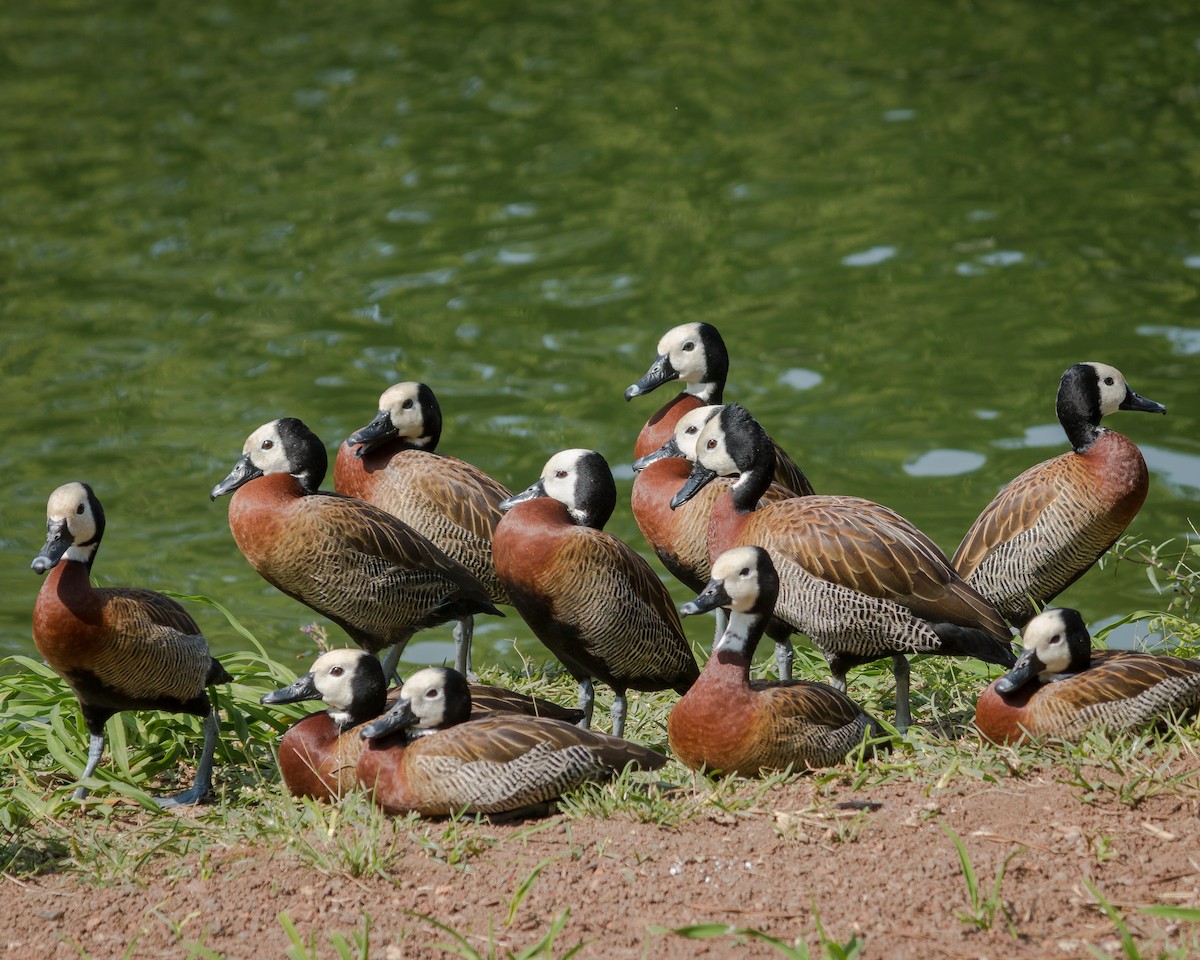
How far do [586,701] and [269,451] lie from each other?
189 centimetres

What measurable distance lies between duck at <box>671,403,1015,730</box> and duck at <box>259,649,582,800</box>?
1.23m

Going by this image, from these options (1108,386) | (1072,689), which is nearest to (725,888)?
(1072,689)

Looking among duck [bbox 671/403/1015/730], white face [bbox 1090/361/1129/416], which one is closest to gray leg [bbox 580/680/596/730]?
duck [bbox 671/403/1015/730]

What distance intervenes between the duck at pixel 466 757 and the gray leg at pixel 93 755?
1281 millimetres

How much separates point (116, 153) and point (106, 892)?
13.3 metres

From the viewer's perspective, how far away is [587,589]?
7.05 metres

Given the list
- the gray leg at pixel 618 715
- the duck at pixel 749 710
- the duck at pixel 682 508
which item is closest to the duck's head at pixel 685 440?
the duck at pixel 682 508

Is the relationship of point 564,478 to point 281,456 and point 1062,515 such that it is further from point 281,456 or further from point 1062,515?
point 1062,515

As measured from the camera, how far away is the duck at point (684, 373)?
9.08m

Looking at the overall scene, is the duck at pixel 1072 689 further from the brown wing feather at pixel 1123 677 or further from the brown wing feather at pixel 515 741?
the brown wing feather at pixel 515 741

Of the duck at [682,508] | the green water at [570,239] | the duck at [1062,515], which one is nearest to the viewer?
the duck at [1062,515]

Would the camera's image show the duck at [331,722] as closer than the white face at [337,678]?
Yes

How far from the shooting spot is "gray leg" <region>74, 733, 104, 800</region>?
6.67 metres

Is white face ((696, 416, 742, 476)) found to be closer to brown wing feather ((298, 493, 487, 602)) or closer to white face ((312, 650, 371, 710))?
brown wing feather ((298, 493, 487, 602))
